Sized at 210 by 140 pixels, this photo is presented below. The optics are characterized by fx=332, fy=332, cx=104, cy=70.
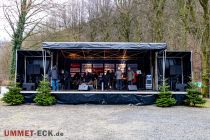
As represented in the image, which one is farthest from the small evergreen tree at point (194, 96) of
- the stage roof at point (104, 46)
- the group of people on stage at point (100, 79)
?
the group of people on stage at point (100, 79)

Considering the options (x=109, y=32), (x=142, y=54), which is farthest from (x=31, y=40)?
(x=142, y=54)

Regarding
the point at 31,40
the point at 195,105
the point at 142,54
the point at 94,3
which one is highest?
the point at 94,3

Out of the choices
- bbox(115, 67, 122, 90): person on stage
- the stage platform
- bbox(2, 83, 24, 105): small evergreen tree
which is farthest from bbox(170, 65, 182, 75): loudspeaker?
bbox(2, 83, 24, 105): small evergreen tree

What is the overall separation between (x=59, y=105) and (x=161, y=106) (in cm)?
455

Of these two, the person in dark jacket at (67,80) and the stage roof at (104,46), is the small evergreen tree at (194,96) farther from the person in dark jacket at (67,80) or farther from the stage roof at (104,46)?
the person in dark jacket at (67,80)

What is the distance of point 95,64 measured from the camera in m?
21.0

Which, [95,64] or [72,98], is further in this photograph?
[95,64]

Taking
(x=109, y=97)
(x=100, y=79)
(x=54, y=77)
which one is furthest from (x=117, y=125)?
(x=100, y=79)

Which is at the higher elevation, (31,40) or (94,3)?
(94,3)

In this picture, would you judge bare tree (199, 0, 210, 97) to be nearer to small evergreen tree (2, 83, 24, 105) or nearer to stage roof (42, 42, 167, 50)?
stage roof (42, 42, 167, 50)

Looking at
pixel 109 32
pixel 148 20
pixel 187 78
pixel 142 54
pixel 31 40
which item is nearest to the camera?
pixel 187 78

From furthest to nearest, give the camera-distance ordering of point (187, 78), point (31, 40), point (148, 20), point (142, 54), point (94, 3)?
1. point (94, 3)
2. point (31, 40)
3. point (148, 20)
4. point (142, 54)
5. point (187, 78)

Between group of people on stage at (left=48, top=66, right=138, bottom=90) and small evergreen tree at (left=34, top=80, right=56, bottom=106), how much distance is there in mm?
3609

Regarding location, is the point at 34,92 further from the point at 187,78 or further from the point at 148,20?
the point at 148,20
